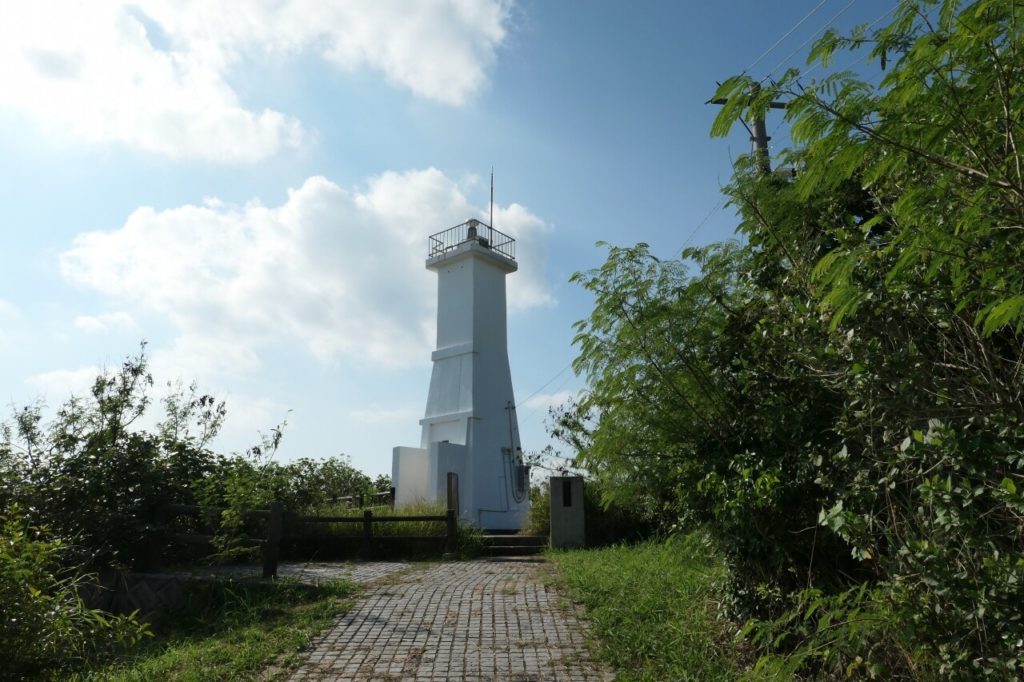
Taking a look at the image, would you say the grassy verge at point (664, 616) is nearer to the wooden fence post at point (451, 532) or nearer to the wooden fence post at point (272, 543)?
the wooden fence post at point (272, 543)

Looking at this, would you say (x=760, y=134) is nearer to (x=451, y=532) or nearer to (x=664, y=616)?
(x=664, y=616)

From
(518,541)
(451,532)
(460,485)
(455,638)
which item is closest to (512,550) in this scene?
(518,541)

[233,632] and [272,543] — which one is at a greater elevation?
[272,543]

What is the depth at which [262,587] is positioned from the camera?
8328 millimetres

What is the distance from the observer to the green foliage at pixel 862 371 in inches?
108

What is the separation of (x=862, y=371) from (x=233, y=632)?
5.84 m

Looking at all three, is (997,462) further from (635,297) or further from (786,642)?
(635,297)

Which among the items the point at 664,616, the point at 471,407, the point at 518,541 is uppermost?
the point at 471,407

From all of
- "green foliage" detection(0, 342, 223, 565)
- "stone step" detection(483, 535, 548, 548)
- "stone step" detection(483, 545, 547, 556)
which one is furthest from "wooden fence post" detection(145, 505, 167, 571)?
"stone step" detection(483, 535, 548, 548)

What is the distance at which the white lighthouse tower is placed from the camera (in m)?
18.0

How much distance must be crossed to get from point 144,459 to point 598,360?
700cm

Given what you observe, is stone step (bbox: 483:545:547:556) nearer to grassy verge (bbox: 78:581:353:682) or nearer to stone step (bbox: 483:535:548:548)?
stone step (bbox: 483:535:548:548)

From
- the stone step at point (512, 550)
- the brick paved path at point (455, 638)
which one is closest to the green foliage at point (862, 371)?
the brick paved path at point (455, 638)

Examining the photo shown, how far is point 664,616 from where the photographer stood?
640 cm
